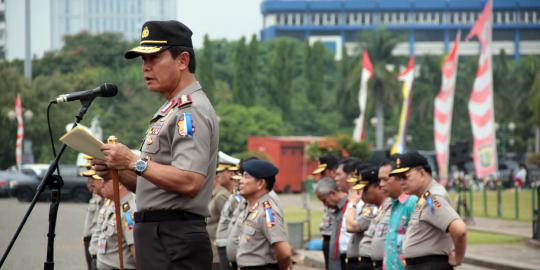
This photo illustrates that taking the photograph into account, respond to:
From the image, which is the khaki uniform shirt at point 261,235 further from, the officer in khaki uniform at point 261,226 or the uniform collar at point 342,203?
the uniform collar at point 342,203

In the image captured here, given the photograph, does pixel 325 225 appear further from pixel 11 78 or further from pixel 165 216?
pixel 11 78

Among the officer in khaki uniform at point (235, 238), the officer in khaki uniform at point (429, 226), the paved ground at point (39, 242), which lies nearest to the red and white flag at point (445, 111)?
the paved ground at point (39, 242)

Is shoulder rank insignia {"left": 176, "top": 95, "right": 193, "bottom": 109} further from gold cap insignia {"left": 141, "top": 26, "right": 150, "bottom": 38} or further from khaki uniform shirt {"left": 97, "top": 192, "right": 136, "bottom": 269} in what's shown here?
khaki uniform shirt {"left": 97, "top": 192, "right": 136, "bottom": 269}

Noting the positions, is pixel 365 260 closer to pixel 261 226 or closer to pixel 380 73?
pixel 261 226

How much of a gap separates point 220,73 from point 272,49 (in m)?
9.72

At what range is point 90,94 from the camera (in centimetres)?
580

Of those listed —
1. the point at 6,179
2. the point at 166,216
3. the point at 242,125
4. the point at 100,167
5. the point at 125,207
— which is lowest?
the point at 6,179

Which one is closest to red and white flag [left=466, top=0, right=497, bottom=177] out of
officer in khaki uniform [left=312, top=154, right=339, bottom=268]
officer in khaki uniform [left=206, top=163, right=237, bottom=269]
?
officer in khaki uniform [left=312, top=154, right=339, bottom=268]

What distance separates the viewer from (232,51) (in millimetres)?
105562

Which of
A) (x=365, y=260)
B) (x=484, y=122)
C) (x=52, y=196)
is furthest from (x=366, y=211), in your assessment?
(x=484, y=122)

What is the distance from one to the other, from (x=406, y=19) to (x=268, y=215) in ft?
539

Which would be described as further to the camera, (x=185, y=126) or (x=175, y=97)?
(x=175, y=97)

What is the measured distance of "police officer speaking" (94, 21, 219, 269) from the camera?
551 cm

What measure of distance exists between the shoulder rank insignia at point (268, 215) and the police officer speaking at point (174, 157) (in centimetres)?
401
